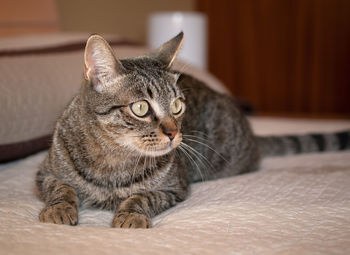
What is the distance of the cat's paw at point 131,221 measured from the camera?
3.84ft

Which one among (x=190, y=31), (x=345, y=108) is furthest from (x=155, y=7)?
(x=345, y=108)

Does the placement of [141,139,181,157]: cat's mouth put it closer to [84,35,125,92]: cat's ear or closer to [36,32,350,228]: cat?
[36,32,350,228]: cat

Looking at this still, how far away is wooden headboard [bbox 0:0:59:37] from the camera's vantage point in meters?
3.30

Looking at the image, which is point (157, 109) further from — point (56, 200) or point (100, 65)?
point (56, 200)

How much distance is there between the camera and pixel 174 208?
4.57 feet

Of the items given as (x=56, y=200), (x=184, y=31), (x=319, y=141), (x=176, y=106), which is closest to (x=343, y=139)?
(x=319, y=141)

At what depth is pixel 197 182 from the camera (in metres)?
1.79

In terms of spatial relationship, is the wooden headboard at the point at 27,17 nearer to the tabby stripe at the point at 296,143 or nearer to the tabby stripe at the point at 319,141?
the tabby stripe at the point at 296,143

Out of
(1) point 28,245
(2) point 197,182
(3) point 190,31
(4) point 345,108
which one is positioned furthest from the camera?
(4) point 345,108

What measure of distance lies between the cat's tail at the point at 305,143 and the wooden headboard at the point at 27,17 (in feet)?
8.01

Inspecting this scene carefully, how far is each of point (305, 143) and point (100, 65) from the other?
134cm

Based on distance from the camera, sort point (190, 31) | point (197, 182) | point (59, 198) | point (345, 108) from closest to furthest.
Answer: point (59, 198) < point (197, 182) < point (190, 31) < point (345, 108)

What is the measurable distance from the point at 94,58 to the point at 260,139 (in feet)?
3.94

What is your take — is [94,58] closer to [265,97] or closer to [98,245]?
[98,245]
